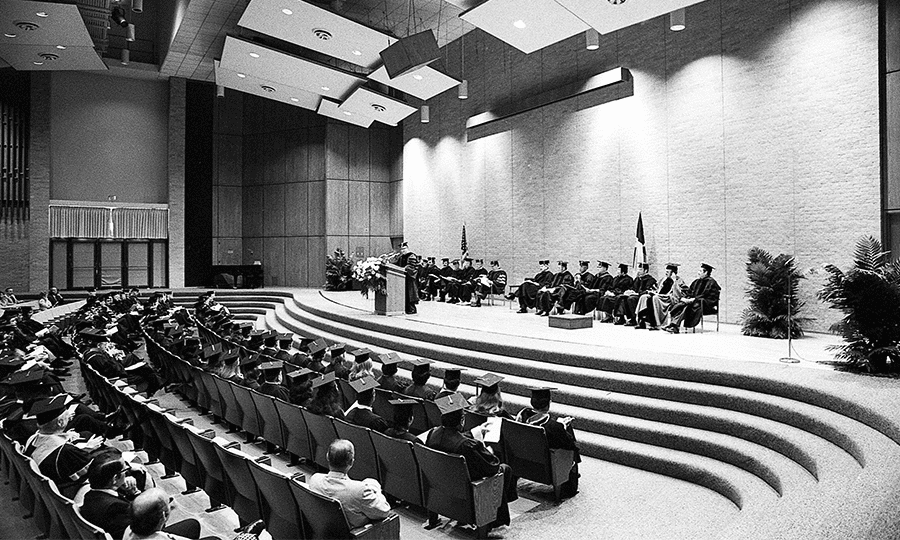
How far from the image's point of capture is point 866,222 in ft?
28.7

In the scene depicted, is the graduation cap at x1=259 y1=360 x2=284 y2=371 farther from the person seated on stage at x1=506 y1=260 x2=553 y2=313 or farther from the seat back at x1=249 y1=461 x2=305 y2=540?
the person seated on stage at x1=506 y1=260 x2=553 y2=313

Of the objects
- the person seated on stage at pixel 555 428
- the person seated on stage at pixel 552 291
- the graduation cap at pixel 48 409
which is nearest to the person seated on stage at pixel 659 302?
the person seated on stage at pixel 552 291

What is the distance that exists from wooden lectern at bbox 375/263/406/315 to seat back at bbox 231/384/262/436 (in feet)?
17.5

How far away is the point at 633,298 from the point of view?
1036 centimetres

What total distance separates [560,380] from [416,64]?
6.54 metres

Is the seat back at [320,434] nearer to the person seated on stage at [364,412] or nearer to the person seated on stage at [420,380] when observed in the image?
the person seated on stage at [364,412]

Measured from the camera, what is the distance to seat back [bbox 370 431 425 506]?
13.8 ft

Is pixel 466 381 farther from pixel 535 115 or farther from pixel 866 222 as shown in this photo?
pixel 535 115

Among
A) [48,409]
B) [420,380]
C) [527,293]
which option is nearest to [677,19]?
[527,293]

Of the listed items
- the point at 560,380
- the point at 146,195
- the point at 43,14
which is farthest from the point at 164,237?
the point at 560,380

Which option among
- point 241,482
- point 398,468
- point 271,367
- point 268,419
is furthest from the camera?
point 271,367

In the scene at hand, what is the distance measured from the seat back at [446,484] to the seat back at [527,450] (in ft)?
2.72

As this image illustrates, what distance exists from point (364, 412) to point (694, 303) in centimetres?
613

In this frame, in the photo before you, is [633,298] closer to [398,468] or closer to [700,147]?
[700,147]
